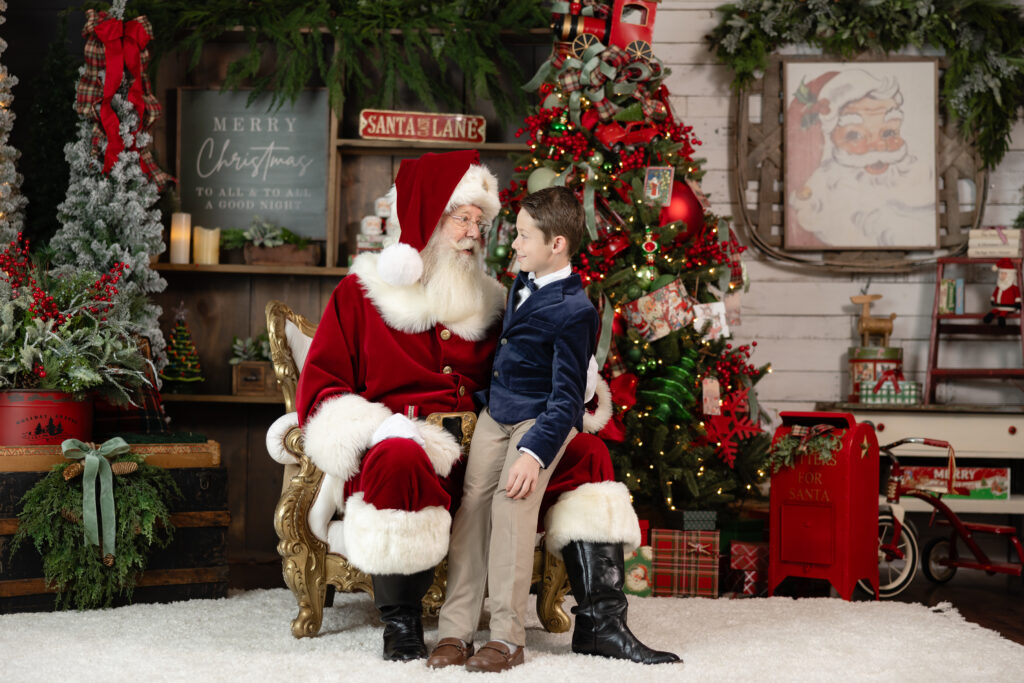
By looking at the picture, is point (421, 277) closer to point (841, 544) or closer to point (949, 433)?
point (841, 544)

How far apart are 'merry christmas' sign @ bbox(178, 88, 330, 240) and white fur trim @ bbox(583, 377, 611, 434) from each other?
2.07 m

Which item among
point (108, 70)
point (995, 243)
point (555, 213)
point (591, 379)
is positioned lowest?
point (591, 379)

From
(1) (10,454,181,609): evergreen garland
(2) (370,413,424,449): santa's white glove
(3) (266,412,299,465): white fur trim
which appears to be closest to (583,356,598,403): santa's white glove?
(2) (370,413,424,449): santa's white glove

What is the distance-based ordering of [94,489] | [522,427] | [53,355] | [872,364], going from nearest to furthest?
[522,427] → [94,489] → [53,355] → [872,364]

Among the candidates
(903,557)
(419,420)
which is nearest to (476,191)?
(419,420)

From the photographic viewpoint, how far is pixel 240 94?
450 cm

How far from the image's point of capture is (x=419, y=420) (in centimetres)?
271

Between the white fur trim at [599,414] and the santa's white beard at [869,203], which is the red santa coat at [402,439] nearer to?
the white fur trim at [599,414]

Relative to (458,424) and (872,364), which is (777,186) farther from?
(458,424)

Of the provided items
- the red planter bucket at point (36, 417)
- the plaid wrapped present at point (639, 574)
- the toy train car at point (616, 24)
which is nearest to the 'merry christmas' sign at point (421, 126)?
the toy train car at point (616, 24)

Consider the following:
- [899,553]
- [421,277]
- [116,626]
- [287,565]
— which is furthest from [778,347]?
[116,626]

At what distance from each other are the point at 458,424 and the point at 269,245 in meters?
1.97

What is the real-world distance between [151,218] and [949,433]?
136 inches

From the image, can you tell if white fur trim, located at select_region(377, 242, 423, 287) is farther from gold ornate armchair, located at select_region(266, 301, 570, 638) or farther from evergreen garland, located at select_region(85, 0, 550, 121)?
evergreen garland, located at select_region(85, 0, 550, 121)
